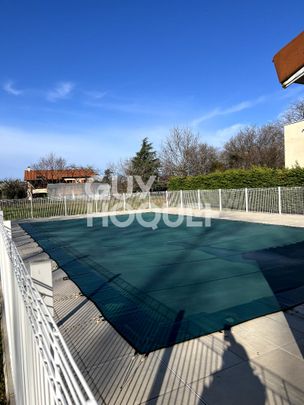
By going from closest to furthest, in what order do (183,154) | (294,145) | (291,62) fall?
(291,62)
(294,145)
(183,154)

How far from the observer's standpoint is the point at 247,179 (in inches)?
725

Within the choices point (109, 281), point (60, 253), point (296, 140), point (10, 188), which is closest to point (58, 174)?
point (10, 188)

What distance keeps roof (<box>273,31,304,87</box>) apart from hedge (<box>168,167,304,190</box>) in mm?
13359

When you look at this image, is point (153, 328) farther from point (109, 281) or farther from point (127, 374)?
point (109, 281)

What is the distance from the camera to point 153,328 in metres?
3.97

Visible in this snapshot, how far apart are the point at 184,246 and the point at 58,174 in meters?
40.2

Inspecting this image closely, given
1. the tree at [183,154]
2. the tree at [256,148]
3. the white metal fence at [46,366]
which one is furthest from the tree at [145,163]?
the white metal fence at [46,366]

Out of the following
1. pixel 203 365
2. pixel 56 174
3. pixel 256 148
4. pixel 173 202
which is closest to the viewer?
pixel 203 365

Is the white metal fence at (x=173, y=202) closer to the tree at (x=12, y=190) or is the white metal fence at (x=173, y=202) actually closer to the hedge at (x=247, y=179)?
the hedge at (x=247, y=179)

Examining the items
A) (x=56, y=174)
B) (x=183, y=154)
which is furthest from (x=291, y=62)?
(x=56, y=174)

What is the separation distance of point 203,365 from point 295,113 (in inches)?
1581

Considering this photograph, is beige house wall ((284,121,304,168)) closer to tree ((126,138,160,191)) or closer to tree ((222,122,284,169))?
tree ((222,122,284,169))

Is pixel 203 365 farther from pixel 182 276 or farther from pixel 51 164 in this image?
pixel 51 164

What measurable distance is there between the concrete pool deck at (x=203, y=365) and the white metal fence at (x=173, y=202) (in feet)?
39.3
